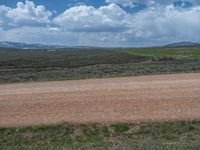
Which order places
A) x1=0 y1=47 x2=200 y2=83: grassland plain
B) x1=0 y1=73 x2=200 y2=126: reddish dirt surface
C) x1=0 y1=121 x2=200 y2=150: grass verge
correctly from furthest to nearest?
x1=0 y1=47 x2=200 y2=83: grassland plain → x1=0 y1=73 x2=200 y2=126: reddish dirt surface → x1=0 y1=121 x2=200 y2=150: grass verge

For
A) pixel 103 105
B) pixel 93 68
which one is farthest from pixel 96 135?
pixel 93 68

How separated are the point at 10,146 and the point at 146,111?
7.03m

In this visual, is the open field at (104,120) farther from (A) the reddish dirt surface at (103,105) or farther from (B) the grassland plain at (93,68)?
(B) the grassland plain at (93,68)

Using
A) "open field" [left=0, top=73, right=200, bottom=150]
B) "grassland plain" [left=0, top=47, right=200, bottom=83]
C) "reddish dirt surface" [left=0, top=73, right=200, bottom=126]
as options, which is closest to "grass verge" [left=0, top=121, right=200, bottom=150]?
"open field" [left=0, top=73, right=200, bottom=150]

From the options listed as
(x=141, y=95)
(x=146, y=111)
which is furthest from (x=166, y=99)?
(x=146, y=111)

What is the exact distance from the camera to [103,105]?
68.6 ft

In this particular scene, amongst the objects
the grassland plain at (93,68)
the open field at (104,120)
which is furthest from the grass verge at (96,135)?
the grassland plain at (93,68)

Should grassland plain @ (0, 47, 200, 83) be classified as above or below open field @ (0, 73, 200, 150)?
below

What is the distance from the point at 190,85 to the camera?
93.4ft

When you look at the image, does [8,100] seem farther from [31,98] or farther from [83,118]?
[83,118]

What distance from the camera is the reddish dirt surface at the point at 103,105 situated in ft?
57.4

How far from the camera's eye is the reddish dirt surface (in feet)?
57.4

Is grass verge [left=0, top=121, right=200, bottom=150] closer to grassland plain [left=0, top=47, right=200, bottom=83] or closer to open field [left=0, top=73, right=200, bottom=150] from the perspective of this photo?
open field [left=0, top=73, right=200, bottom=150]

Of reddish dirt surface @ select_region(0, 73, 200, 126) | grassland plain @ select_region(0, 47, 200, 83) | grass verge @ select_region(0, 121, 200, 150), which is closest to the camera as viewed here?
grass verge @ select_region(0, 121, 200, 150)
